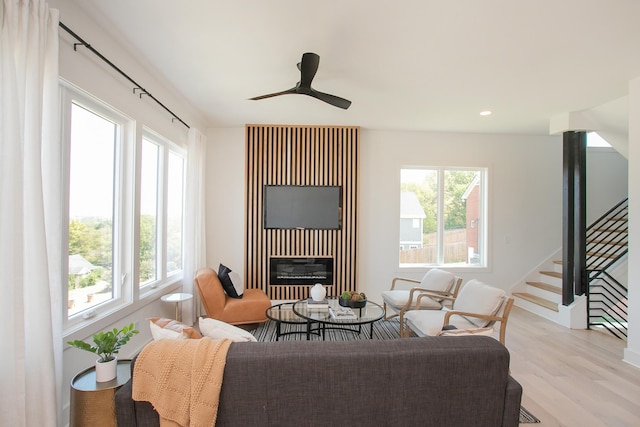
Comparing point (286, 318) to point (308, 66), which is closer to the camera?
point (308, 66)

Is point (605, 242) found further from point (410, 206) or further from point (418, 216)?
point (410, 206)

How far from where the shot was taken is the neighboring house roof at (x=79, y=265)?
247cm

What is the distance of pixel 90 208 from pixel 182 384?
185cm

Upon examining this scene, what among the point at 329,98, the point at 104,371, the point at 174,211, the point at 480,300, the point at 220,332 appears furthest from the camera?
the point at 174,211

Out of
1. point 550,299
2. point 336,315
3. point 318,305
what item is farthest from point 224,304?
point 550,299

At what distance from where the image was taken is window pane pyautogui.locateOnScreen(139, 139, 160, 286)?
358 cm

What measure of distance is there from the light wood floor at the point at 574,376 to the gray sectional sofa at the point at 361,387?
119 centimetres

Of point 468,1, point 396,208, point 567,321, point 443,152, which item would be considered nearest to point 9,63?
point 468,1

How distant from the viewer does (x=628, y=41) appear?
2639 mm

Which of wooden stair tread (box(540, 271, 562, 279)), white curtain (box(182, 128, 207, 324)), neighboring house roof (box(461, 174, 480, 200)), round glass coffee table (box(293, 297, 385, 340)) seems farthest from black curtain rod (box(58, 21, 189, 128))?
wooden stair tread (box(540, 271, 562, 279))

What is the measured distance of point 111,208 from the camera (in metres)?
3.00

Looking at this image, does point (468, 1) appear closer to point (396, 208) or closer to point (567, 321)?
point (396, 208)

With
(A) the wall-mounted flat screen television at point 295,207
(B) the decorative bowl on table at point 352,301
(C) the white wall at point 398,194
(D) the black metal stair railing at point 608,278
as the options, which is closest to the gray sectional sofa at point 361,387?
(B) the decorative bowl on table at point 352,301

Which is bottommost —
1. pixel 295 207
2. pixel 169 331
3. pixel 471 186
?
pixel 169 331
